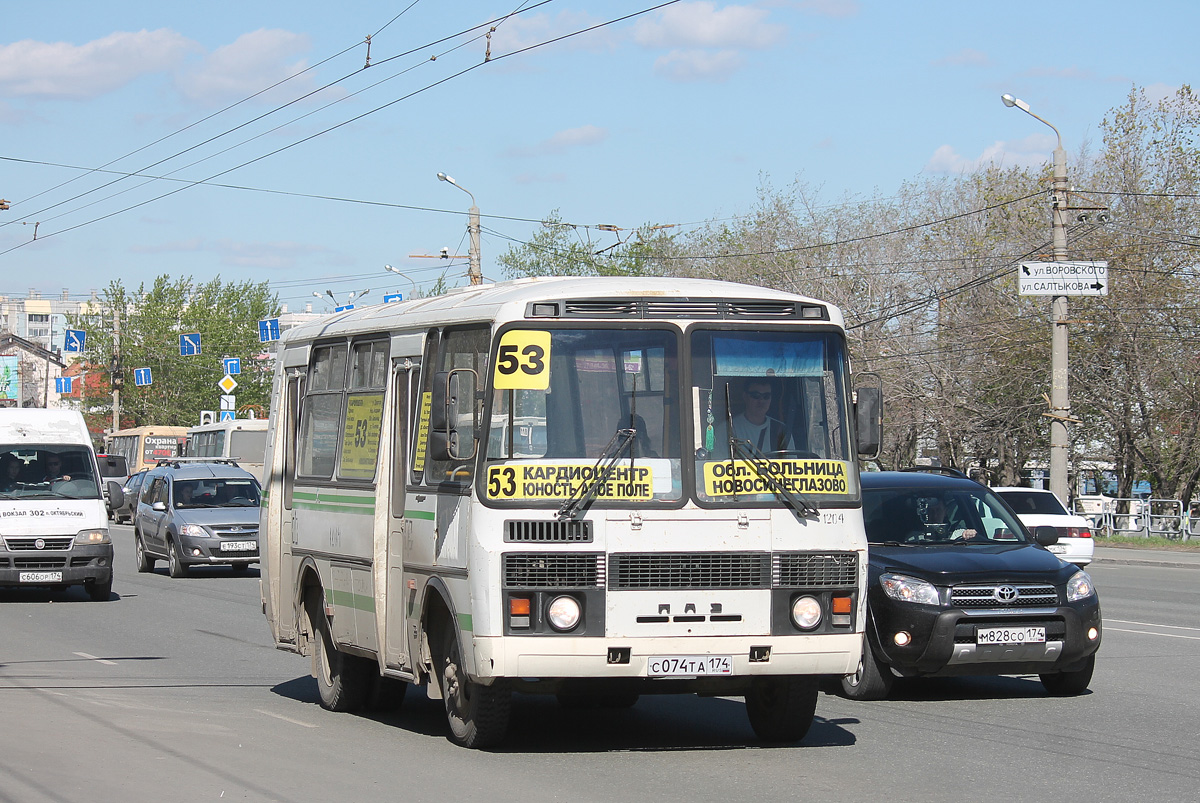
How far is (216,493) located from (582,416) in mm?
18740

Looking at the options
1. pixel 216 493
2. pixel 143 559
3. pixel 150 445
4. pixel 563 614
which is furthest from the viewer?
pixel 150 445

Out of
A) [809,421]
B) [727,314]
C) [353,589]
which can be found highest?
[727,314]

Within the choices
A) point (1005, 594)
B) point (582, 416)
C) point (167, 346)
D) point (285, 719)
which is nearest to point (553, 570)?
point (582, 416)

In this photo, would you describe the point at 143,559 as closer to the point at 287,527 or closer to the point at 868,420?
the point at 287,527

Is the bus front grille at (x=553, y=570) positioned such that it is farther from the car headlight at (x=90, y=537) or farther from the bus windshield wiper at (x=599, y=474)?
the car headlight at (x=90, y=537)

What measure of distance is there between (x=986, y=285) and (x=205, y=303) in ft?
186

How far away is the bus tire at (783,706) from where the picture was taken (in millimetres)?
8625

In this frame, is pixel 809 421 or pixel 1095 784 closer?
pixel 1095 784

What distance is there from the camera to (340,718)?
1015cm

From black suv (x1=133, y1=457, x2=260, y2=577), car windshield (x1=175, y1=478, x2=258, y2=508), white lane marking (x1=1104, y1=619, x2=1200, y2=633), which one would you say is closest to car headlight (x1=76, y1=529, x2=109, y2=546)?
black suv (x1=133, y1=457, x2=260, y2=577)

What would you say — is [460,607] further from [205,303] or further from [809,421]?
[205,303]

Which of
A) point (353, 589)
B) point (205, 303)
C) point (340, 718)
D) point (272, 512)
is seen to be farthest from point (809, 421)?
point (205, 303)

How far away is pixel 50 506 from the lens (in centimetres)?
1928

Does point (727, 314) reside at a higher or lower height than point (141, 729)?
higher
